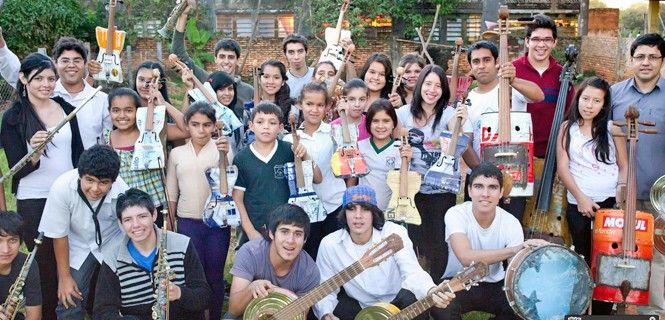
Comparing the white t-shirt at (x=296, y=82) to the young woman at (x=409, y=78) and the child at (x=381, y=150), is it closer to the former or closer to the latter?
the young woman at (x=409, y=78)

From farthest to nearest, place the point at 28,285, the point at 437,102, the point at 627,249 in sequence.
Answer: the point at 437,102, the point at 627,249, the point at 28,285

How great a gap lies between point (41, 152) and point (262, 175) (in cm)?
139

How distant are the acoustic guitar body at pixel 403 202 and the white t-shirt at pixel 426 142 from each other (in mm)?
208

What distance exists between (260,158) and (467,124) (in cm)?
148

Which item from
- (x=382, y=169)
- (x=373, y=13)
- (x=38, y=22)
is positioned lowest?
(x=382, y=169)

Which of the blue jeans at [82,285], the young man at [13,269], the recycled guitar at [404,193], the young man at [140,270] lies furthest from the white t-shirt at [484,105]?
the young man at [13,269]

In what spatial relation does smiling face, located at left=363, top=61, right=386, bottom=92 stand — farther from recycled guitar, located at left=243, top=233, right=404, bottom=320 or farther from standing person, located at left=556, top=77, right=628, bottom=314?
recycled guitar, located at left=243, top=233, right=404, bottom=320

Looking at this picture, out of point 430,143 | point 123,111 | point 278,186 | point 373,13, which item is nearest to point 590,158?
point 430,143

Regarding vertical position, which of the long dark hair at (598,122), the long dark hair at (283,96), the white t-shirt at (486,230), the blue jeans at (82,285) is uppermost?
the long dark hair at (283,96)

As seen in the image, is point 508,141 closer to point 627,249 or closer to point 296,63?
point 627,249

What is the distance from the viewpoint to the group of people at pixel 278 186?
4684 millimetres

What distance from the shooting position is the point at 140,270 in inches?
183

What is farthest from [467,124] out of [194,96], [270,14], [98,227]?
[270,14]

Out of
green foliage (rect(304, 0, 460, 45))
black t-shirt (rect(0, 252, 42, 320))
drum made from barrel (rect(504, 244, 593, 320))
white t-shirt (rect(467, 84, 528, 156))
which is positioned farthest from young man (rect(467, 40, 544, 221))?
green foliage (rect(304, 0, 460, 45))
